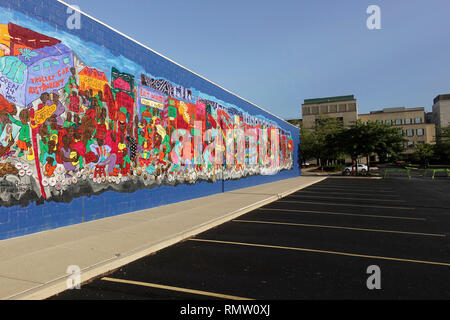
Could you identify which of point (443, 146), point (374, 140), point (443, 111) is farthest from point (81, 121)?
point (443, 111)

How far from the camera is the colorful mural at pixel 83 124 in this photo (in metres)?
6.26

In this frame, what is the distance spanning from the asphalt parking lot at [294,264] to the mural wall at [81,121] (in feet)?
11.9

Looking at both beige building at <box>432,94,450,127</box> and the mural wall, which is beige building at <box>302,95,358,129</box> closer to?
beige building at <box>432,94,450,127</box>

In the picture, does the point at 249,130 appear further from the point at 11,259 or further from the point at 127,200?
the point at 11,259

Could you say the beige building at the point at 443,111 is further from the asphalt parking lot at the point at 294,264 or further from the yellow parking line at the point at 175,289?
the yellow parking line at the point at 175,289

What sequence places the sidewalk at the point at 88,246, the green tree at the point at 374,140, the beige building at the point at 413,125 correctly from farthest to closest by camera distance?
the beige building at the point at 413,125, the green tree at the point at 374,140, the sidewalk at the point at 88,246

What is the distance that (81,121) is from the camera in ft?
25.3

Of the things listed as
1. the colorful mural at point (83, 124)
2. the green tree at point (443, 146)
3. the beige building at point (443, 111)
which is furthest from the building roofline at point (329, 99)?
the colorful mural at point (83, 124)

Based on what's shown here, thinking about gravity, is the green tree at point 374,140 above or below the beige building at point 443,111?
below

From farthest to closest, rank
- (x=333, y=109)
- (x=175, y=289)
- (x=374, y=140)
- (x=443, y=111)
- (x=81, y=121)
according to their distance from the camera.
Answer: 1. (x=443, y=111)
2. (x=333, y=109)
3. (x=374, y=140)
4. (x=81, y=121)
5. (x=175, y=289)

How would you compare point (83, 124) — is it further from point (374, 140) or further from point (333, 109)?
point (333, 109)

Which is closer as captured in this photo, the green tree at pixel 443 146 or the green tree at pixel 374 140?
the green tree at pixel 374 140

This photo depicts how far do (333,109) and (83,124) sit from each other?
88.0m

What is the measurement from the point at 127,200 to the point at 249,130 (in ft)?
40.3
